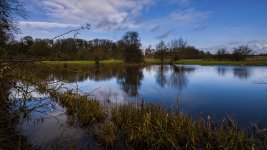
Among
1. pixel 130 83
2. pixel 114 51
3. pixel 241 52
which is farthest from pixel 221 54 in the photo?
pixel 130 83

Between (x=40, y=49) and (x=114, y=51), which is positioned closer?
(x=40, y=49)

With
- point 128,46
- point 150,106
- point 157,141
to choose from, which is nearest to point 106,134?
point 157,141

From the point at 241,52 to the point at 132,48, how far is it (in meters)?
33.7

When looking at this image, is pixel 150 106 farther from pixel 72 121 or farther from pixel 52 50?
pixel 52 50

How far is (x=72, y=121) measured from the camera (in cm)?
1061

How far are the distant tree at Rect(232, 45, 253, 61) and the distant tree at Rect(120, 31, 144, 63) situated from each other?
1125 inches

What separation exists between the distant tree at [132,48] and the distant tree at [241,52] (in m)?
28.6

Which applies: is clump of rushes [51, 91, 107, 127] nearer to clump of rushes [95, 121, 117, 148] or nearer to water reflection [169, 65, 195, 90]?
clump of rushes [95, 121, 117, 148]

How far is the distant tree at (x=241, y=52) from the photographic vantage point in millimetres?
77375

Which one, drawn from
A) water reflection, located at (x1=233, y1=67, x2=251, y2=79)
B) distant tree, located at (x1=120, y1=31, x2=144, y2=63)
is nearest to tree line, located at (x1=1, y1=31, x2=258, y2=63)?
distant tree, located at (x1=120, y1=31, x2=144, y2=63)

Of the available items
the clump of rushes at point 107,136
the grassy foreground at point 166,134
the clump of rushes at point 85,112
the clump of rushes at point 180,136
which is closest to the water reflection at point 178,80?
the clump of rushes at point 85,112

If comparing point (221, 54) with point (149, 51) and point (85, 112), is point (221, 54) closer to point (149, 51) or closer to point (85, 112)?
point (149, 51)

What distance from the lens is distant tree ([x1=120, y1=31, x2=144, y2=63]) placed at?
71981mm

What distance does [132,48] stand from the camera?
2810 inches
